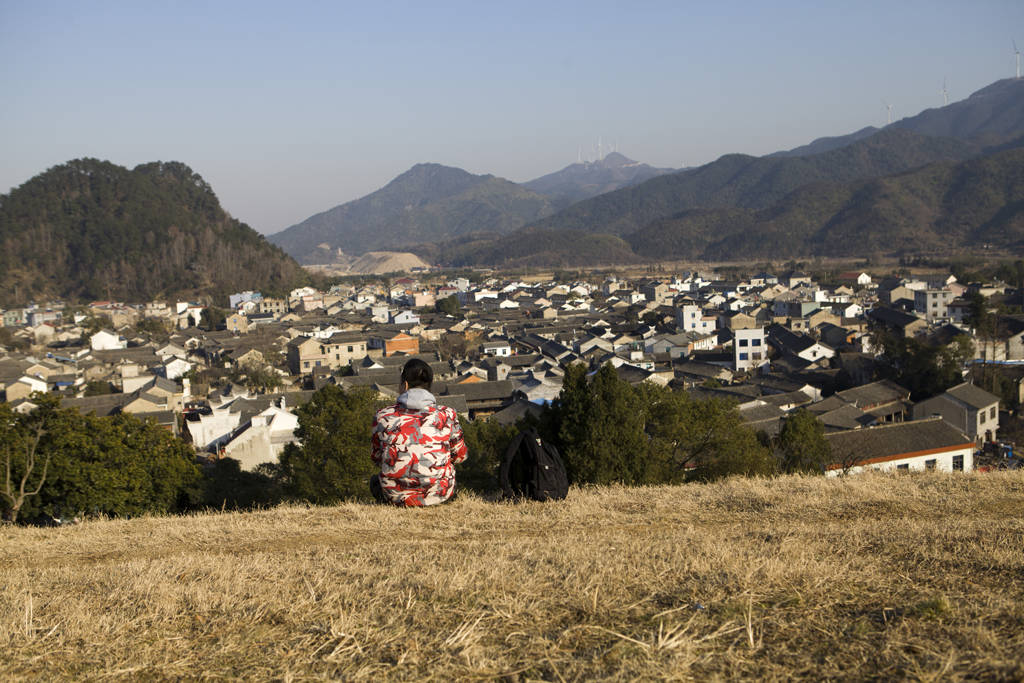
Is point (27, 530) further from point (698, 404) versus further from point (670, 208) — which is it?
point (670, 208)

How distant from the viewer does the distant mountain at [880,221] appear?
262 feet

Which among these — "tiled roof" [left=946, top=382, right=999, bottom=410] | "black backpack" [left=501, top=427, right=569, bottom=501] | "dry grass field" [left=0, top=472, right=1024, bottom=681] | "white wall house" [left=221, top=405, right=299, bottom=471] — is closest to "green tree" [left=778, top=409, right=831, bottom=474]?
"tiled roof" [left=946, top=382, right=999, bottom=410]

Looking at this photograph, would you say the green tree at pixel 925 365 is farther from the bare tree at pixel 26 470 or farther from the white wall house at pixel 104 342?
the white wall house at pixel 104 342

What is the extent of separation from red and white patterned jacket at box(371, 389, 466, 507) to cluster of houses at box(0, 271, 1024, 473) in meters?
6.51

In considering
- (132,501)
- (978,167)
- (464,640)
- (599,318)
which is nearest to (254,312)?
(599,318)

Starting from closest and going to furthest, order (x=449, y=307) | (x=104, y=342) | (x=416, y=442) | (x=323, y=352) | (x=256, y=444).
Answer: (x=416, y=442)
(x=256, y=444)
(x=323, y=352)
(x=104, y=342)
(x=449, y=307)

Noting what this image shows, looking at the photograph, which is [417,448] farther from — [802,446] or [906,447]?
[906,447]

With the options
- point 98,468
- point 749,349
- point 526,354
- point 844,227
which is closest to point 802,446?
point 98,468

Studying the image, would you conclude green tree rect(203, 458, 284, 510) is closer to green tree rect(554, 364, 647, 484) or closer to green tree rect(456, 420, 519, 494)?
green tree rect(456, 420, 519, 494)

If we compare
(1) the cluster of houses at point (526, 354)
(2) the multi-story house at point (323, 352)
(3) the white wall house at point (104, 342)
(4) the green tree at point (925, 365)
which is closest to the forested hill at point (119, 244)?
(1) the cluster of houses at point (526, 354)

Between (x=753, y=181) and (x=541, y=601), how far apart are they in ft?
556

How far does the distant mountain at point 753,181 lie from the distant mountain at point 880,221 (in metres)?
41.3

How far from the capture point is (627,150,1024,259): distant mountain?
7981 centimetres

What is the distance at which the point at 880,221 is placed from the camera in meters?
86.8
